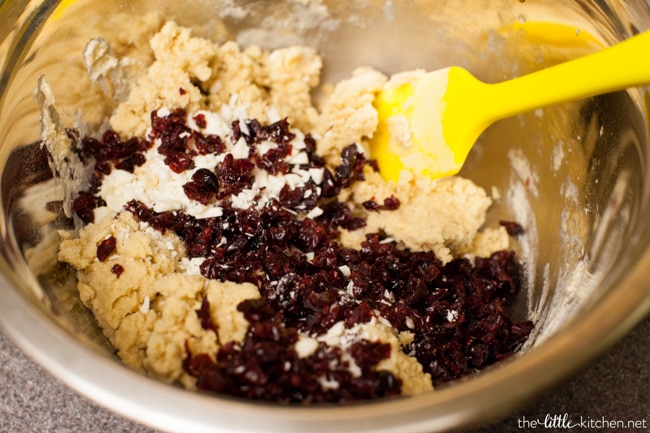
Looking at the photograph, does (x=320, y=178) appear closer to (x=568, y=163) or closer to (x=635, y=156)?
(x=568, y=163)

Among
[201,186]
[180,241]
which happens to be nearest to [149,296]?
[180,241]

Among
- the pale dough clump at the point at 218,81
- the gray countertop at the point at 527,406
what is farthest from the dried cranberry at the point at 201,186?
the gray countertop at the point at 527,406

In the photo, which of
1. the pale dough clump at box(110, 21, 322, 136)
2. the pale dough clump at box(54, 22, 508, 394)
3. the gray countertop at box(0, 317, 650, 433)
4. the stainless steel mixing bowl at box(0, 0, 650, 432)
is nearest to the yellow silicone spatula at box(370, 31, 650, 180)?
the pale dough clump at box(54, 22, 508, 394)

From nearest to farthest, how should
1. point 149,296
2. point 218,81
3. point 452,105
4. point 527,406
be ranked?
point 149,296
point 527,406
point 452,105
point 218,81

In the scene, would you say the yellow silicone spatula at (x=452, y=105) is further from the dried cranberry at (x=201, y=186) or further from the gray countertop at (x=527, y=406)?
the gray countertop at (x=527, y=406)

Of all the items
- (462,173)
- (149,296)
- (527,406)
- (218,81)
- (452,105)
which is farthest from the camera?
(462,173)

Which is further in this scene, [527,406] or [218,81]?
[218,81]

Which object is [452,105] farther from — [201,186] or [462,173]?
[201,186]

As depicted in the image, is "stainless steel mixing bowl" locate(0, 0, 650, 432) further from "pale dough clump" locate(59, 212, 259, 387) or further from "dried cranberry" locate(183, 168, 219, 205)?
"dried cranberry" locate(183, 168, 219, 205)
